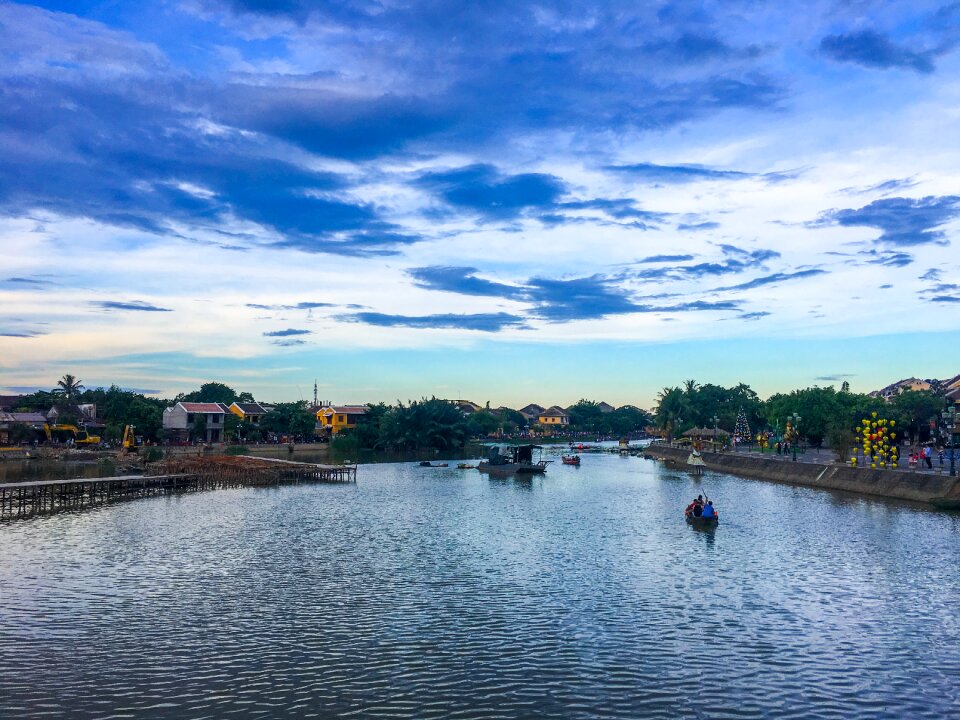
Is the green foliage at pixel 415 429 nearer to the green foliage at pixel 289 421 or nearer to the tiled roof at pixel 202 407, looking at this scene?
the green foliage at pixel 289 421

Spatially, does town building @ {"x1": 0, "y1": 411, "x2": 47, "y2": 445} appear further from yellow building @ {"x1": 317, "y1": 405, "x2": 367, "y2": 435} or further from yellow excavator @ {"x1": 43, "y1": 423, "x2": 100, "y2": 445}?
yellow building @ {"x1": 317, "y1": 405, "x2": 367, "y2": 435}

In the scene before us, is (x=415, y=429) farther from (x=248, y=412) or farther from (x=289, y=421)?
(x=248, y=412)

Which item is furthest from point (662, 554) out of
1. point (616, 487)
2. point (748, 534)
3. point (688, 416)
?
point (688, 416)

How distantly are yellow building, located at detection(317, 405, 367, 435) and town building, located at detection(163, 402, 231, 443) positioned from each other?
26173mm

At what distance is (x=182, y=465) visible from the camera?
3322 inches

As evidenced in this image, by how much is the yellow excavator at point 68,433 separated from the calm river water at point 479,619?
7869 cm

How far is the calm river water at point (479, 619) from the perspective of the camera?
19.5 metres

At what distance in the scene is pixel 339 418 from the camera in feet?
553

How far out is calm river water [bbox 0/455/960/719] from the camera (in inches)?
767

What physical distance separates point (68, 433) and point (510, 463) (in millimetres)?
78248

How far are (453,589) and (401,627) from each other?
5574 mm

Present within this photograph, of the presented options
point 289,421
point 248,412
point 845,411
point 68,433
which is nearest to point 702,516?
point 845,411

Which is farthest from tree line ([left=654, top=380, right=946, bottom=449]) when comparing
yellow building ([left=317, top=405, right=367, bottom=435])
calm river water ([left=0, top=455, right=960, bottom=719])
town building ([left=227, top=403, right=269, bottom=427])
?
town building ([left=227, top=403, right=269, bottom=427])

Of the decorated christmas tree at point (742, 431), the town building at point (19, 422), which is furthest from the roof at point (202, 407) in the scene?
the decorated christmas tree at point (742, 431)
